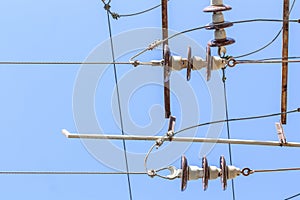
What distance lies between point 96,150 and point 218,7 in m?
0.85

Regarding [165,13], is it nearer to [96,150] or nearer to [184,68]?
[184,68]

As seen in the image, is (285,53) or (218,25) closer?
(218,25)

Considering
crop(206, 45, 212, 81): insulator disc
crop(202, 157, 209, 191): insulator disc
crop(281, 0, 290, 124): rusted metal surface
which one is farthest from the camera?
crop(281, 0, 290, 124): rusted metal surface

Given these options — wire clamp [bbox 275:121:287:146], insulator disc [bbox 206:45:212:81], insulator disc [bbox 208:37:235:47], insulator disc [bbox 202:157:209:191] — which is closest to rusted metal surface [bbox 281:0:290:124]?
wire clamp [bbox 275:121:287:146]

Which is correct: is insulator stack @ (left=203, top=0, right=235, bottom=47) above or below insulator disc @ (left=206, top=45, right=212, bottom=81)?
above

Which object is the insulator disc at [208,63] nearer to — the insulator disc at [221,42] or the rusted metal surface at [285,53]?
the insulator disc at [221,42]

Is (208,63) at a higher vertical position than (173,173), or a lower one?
higher

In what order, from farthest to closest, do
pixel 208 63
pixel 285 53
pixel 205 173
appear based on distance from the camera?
pixel 285 53 → pixel 208 63 → pixel 205 173

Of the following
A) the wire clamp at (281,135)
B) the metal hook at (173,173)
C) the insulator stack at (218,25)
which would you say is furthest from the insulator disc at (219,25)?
the metal hook at (173,173)

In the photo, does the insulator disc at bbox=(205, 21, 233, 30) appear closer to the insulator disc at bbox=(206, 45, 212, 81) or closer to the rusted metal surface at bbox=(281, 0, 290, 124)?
the insulator disc at bbox=(206, 45, 212, 81)

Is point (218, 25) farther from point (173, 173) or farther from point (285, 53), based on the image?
point (173, 173)

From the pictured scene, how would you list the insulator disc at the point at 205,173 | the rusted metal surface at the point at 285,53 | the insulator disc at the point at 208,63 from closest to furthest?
the insulator disc at the point at 205,173 < the insulator disc at the point at 208,63 < the rusted metal surface at the point at 285,53

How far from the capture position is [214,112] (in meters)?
2.98

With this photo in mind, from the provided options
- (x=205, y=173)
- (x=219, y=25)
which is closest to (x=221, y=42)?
(x=219, y=25)
